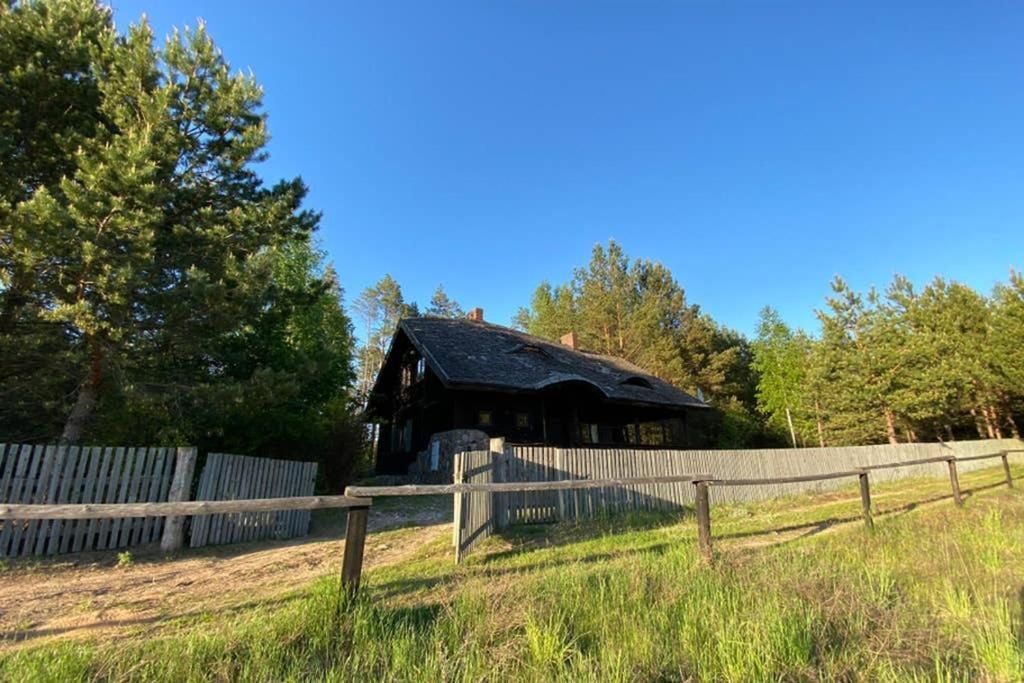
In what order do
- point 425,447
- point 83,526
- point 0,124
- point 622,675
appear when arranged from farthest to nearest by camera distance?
point 425,447 < point 0,124 < point 83,526 < point 622,675

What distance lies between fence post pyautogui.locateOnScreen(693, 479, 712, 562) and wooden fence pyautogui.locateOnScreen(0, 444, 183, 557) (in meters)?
8.37

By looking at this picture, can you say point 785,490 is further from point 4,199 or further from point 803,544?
point 4,199

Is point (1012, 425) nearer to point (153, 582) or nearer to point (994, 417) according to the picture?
point (994, 417)


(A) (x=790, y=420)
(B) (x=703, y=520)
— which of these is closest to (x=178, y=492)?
(B) (x=703, y=520)

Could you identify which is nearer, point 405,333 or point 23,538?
point 23,538

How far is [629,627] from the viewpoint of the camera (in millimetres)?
3871

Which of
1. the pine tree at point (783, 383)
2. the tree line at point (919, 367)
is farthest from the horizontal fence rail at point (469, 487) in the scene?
the pine tree at point (783, 383)

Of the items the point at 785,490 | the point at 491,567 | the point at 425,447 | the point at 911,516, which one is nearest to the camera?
the point at 491,567

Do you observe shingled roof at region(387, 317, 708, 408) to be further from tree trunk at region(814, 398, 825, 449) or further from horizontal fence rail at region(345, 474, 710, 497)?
tree trunk at region(814, 398, 825, 449)

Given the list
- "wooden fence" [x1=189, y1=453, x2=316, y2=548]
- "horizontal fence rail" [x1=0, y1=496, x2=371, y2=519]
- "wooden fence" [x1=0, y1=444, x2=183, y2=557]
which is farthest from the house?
"horizontal fence rail" [x1=0, y1=496, x2=371, y2=519]

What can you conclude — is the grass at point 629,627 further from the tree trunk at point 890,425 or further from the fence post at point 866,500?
the tree trunk at point 890,425

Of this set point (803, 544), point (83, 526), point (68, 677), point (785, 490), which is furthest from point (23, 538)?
point (785, 490)

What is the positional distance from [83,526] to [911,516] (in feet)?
49.5

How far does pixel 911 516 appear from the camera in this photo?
9.84 m
